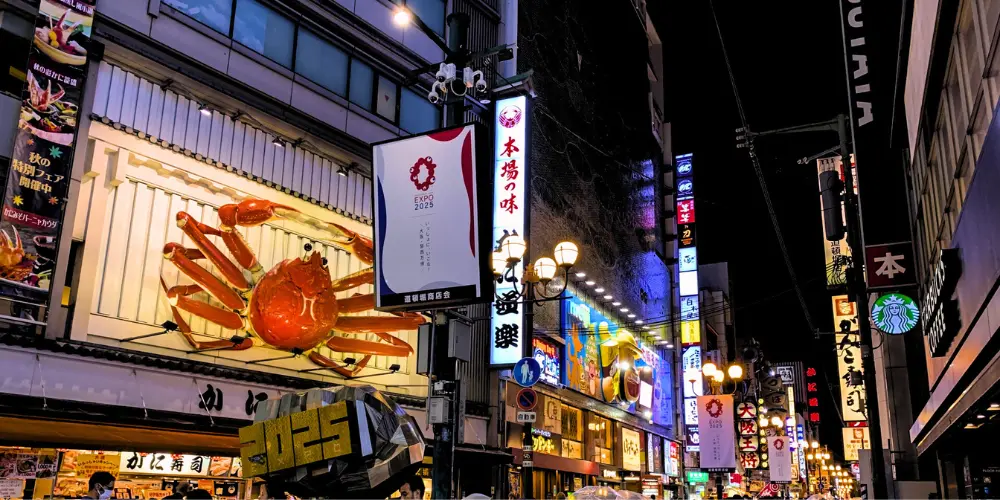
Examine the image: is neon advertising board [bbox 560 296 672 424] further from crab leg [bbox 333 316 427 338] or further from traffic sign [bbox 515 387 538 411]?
crab leg [bbox 333 316 427 338]

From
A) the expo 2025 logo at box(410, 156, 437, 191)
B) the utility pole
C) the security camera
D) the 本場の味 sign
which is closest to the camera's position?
the 本場の味 sign

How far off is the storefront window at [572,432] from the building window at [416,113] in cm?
1368

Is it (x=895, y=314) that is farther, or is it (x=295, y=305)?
(x=295, y=305)

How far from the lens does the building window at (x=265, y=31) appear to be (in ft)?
58.4

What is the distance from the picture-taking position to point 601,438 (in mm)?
34938

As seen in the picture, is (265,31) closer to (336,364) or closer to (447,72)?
(447,72)

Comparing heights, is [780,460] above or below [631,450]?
below

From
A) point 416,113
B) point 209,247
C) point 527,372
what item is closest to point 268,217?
point 209,247

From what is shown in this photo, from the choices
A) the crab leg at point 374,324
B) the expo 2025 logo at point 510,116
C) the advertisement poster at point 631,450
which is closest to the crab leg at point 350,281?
the crab leg at point 374,324

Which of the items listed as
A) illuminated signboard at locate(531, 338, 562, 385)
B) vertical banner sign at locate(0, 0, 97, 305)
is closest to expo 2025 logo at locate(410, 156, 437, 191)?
vertical banner sign at locate(0, 0, 97, 305)

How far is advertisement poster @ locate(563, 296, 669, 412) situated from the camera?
31280mm

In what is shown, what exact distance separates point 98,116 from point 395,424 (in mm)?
10112

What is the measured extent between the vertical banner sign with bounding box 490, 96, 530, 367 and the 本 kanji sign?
10.4 m

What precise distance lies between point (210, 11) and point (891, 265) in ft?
51.3
